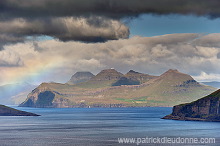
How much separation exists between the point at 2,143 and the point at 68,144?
107 feet

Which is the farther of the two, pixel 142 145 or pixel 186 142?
pixel 186 142

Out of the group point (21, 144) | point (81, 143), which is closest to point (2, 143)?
point (21, 144)

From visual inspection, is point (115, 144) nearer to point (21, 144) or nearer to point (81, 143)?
point (81, 143)

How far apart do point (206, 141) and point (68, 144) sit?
66017 millimetres

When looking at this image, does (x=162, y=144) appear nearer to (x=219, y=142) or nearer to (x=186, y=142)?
(x=186, y=142)

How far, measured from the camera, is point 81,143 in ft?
648

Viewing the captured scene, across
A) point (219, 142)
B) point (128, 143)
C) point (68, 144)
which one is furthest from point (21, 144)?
point (219, 142)

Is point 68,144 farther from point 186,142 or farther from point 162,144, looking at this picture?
point 186,142

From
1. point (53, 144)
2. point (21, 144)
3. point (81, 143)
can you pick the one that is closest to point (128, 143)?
point (81, 143)

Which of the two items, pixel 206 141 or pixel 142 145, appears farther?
pixel 206 141

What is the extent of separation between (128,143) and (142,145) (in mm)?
10741

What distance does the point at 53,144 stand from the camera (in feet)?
638

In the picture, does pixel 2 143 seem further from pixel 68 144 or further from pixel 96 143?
pixel 96 143

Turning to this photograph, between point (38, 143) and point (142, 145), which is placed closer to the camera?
point (142, 145)
